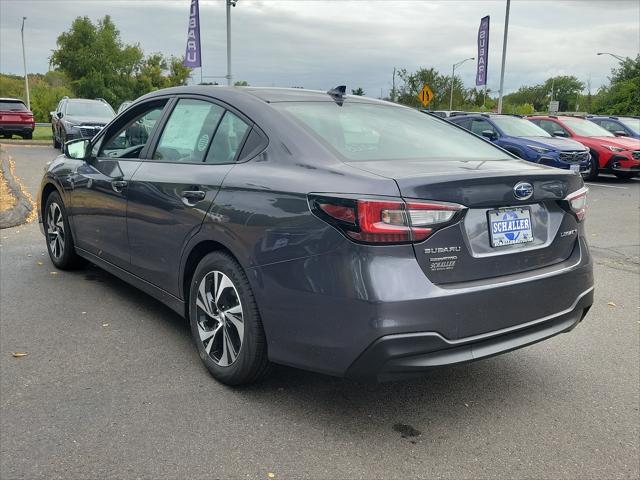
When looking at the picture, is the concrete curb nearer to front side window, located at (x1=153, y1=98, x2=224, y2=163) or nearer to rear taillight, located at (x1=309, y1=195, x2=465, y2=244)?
front side window, located at (x1=153, y1=98, x2=224, y2=163)

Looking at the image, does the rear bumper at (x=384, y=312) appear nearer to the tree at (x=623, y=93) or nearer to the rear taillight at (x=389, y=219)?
the rear taillight at (x=389, y=219)

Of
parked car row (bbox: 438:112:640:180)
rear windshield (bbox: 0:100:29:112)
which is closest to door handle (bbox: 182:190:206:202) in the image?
parked car row (bbox: 438:112:640:180)

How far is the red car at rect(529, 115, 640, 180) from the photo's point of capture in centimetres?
1526

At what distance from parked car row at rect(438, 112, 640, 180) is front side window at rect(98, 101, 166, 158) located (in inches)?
383

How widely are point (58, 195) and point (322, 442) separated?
3.91 metres

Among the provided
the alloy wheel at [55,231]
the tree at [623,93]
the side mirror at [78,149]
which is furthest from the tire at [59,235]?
the tree at [623,93]

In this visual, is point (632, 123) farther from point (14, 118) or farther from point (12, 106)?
point (12, 106)

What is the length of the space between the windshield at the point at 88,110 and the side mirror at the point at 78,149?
14.8m

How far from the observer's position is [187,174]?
12.2 feet

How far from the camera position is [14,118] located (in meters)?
25.3

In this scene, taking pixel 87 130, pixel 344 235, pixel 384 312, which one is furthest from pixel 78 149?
pixel 87 130

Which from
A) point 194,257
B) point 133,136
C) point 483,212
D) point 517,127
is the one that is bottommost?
point 194,257

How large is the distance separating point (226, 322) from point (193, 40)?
2574cm

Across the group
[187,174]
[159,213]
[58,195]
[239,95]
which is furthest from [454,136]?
[58,195]
